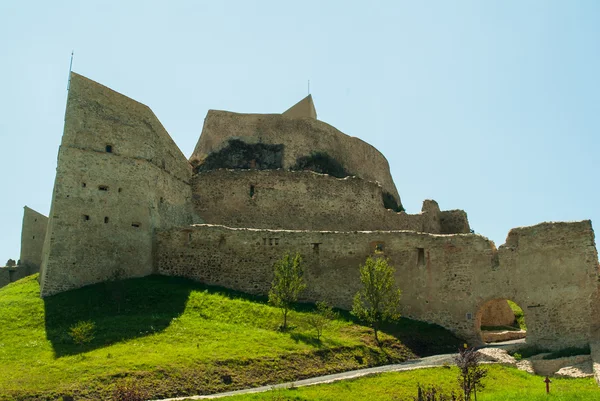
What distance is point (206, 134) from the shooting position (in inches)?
1581

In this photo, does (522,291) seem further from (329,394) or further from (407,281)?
(329,394)

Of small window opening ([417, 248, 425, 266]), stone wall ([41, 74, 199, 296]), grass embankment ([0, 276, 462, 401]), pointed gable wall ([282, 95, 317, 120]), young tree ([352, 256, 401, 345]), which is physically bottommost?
grass embankment ([0, 276, 462, 401])

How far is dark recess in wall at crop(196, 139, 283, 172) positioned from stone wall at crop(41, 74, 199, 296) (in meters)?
7.55

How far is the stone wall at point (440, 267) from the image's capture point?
23.0 metres

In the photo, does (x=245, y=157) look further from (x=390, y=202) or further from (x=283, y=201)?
(x=390, y=202)

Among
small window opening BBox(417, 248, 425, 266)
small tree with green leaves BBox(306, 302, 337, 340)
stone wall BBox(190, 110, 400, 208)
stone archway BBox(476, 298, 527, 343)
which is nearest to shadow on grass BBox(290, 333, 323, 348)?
small tree with green leaves BBox(306, 302, 337, 340)

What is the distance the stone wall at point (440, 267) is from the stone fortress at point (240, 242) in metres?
0.04

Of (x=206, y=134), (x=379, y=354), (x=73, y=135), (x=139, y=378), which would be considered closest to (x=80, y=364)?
(x=139, y=378)

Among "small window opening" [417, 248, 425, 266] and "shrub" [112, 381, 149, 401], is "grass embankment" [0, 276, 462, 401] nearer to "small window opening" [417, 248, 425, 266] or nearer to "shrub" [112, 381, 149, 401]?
"shrub" [112, 381, 149, 401]

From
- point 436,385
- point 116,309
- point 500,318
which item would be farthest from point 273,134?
point 436,385

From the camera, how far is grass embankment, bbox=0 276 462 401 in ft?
52.7

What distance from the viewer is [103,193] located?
26.9m

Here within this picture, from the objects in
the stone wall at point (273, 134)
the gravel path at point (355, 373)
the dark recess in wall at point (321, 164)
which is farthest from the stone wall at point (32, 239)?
the gravel path at point (355, 373)

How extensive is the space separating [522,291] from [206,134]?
947 inches
